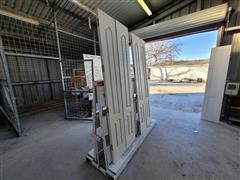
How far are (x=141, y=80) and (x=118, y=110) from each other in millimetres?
1073

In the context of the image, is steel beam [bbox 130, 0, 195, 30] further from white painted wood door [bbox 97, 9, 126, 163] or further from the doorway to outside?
the doorway to outside

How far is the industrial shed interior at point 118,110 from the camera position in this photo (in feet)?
4.92

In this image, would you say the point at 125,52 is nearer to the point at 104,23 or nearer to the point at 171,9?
the point at 104,23

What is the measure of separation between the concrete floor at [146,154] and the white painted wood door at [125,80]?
17.2 inches

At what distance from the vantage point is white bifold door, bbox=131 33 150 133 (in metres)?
2.22

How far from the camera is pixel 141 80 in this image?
2.42 meters

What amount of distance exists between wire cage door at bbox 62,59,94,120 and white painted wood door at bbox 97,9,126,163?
1.89 m

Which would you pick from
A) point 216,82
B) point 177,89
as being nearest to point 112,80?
point 216,82

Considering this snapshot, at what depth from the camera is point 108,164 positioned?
1491mm

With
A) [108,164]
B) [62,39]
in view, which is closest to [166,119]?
[108,164]

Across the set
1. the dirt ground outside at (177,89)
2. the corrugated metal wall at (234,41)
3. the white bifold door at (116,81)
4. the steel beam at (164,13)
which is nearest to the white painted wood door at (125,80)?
the white bifold door at (116,81)

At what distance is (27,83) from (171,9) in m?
6.56

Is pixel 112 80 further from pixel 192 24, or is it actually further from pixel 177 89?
pixel 177 89

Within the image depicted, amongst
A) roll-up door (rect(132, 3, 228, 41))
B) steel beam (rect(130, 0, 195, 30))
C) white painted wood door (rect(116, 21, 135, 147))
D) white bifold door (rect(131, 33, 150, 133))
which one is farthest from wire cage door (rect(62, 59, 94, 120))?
steel beam (rect(130, 0, 195, 30))
